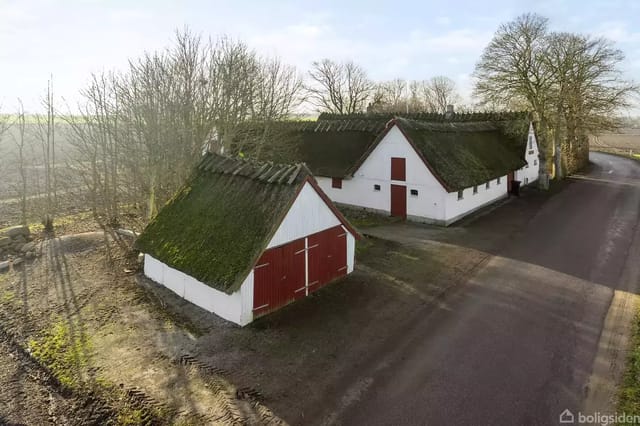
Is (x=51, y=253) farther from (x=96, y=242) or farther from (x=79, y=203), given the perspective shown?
(x=79, y=203)

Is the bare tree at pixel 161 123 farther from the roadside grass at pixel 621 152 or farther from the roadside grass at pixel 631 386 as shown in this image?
the roadside grass at pixel 621 152

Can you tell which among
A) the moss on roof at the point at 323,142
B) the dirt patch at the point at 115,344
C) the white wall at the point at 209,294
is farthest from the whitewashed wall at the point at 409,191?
the dirt patch at the point at 115,344

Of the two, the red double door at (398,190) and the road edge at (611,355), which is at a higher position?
the red double door at (398,190)

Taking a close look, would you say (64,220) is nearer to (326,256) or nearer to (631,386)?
(326,256)

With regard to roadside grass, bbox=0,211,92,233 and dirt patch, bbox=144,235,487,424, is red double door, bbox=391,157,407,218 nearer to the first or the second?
dirt patch, bbox=144,235,487,424

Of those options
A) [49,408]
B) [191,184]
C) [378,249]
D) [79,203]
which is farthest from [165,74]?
[49,408]
